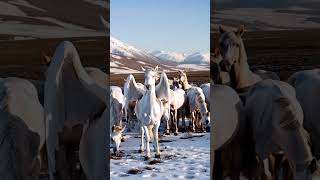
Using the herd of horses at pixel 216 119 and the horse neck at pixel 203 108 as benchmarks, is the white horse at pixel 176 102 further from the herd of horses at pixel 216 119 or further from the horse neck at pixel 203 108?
the herd of horses at pixel 216 119

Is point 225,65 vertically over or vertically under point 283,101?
over

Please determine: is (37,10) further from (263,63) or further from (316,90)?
(316,90)

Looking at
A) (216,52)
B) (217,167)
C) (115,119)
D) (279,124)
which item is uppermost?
(216,52)

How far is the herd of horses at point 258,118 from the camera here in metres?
2.62

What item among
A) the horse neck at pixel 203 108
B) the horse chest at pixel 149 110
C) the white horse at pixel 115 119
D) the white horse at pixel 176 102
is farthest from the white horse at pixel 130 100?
the horse chest at pixel 149 110

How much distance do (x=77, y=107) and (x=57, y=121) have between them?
149mm

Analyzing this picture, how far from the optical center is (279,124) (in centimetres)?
264

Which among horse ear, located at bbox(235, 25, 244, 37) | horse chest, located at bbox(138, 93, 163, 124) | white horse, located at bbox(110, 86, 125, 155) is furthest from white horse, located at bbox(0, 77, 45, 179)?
horse chest, located at bbox(138, 93, 163, 124)

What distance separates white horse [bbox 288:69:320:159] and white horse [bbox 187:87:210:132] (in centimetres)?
602

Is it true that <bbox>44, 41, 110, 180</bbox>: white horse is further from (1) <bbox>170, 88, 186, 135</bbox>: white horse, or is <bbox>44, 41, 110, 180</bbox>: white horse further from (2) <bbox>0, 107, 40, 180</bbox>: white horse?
(1) <bbox>170, 88, 186, 135</bbox>: white horse

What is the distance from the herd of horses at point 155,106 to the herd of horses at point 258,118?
12.0 ft

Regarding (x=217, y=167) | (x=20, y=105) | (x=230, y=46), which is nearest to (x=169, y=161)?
(x=217, y=167)

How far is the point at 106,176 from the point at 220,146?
0.71 meters

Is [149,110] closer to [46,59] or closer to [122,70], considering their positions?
[122,70]
